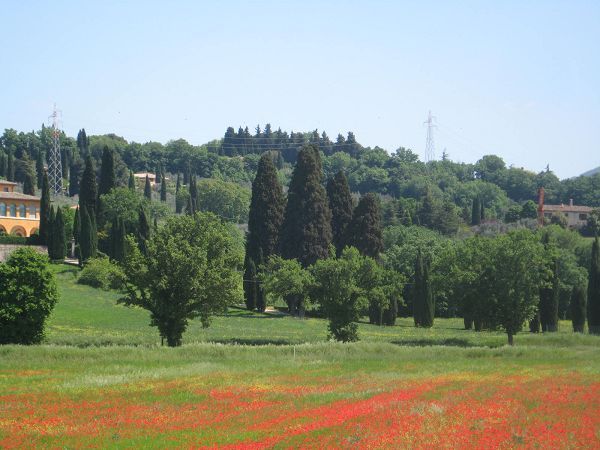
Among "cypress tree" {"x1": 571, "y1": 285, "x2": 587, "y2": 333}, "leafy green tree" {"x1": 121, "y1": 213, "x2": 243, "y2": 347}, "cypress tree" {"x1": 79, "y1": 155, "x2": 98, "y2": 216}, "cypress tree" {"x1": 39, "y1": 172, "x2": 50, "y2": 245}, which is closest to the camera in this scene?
"leafy green tree" {"x1": 121, "y1": 213, "x2": 243, "y2": 347}

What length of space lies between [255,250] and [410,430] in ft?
233

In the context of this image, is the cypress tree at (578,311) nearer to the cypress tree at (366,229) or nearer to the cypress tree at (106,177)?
the cypress tree at (366,229)

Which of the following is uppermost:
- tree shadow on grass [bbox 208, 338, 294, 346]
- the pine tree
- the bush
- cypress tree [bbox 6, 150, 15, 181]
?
cypress tree [bbox 6, 150, 15, 181]

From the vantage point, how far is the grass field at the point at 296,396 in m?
25.2

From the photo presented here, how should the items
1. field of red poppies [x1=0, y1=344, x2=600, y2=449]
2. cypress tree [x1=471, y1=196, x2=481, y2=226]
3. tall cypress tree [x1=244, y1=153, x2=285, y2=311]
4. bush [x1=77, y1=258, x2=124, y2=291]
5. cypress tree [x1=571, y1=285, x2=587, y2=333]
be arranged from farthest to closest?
cypress tree [x1=471, y1=196, x2=481, y2=226]
tall cypress tree [x1=244, y1=153, x2=285, y2=311]
bush [x1=77, y1=258, x2=124, y2=291]
cypress tree [x1=571, y1=285, x2=587, y2=333]
field of red poppies [x1=0, y1=344, x2=600, y2=449]

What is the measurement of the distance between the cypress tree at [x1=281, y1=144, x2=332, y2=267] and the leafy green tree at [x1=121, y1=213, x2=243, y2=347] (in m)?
32.7

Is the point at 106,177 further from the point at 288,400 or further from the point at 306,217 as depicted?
the point at 288,400

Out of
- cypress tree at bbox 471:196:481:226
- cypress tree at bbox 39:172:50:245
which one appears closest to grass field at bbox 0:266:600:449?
cypress tree at bbox 39:172:50:245

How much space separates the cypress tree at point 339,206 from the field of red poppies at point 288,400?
4778 cm

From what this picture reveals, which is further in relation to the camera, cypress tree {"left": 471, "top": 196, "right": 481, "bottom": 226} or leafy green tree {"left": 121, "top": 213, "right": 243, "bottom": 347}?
cypress tree {"left": 471, "top": 196, "right": 481, "bottom": 226}

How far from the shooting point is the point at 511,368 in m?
44.8

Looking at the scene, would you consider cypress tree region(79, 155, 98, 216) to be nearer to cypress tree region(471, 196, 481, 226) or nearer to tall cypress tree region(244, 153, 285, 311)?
tall cypress tree region(244, 153, 285, 311)

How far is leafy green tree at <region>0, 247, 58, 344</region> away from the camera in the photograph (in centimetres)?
5406

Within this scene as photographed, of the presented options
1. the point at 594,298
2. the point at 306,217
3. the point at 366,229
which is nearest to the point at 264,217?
the point at 306,217
